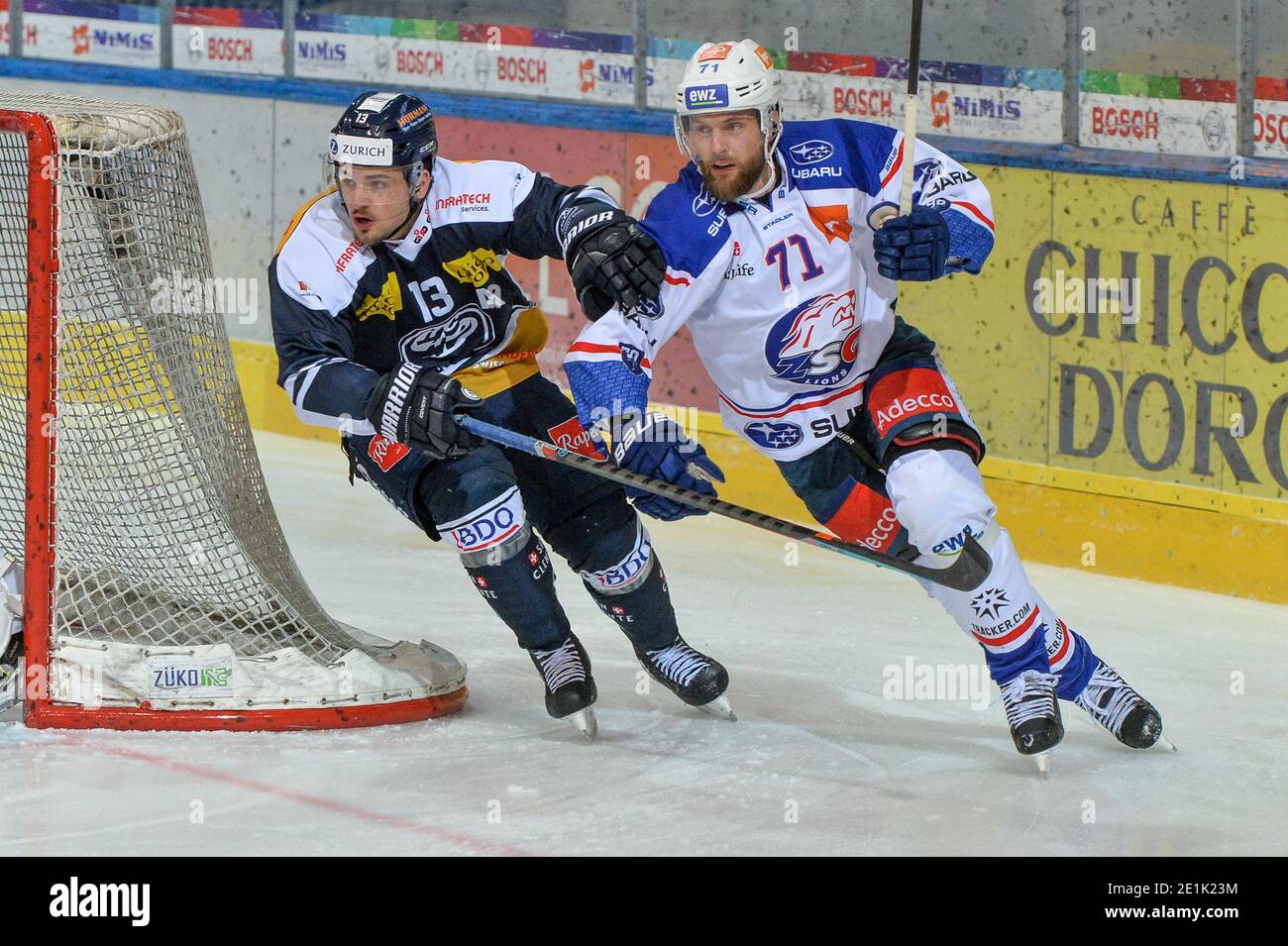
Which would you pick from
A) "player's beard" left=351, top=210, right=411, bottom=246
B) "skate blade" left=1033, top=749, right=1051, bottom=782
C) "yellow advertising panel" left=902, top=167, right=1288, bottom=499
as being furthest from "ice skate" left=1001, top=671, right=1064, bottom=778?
"yellow advertising panel" left=902, top=167, right=1288, bottom=499

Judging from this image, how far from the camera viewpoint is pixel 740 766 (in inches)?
156

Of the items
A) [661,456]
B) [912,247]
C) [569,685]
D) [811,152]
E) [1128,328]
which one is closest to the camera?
[912,247]

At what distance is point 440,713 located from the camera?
4.29m

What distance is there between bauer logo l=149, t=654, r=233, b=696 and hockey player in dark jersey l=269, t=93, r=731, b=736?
0.48 metres

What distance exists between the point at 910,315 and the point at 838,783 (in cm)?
245

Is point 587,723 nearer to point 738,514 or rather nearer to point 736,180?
point 738,514

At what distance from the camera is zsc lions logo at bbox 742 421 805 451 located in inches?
158

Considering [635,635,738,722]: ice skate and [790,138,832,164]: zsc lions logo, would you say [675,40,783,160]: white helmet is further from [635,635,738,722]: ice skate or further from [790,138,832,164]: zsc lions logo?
[635,635,738,722]: ice skate

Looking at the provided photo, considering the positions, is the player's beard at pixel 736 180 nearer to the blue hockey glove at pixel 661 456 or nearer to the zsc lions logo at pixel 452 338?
the blue hockey glove at pixel 661 456

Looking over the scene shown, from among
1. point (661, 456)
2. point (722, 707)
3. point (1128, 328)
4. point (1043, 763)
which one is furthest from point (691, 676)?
point (1128, 328)

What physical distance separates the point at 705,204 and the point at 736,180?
0.24ft

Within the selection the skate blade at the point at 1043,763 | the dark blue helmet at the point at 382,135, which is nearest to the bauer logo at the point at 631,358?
the dark blue helmet at the point at 382,135

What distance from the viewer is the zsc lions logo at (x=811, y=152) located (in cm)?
390

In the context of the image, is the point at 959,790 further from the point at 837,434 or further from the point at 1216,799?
the point at 837,434
